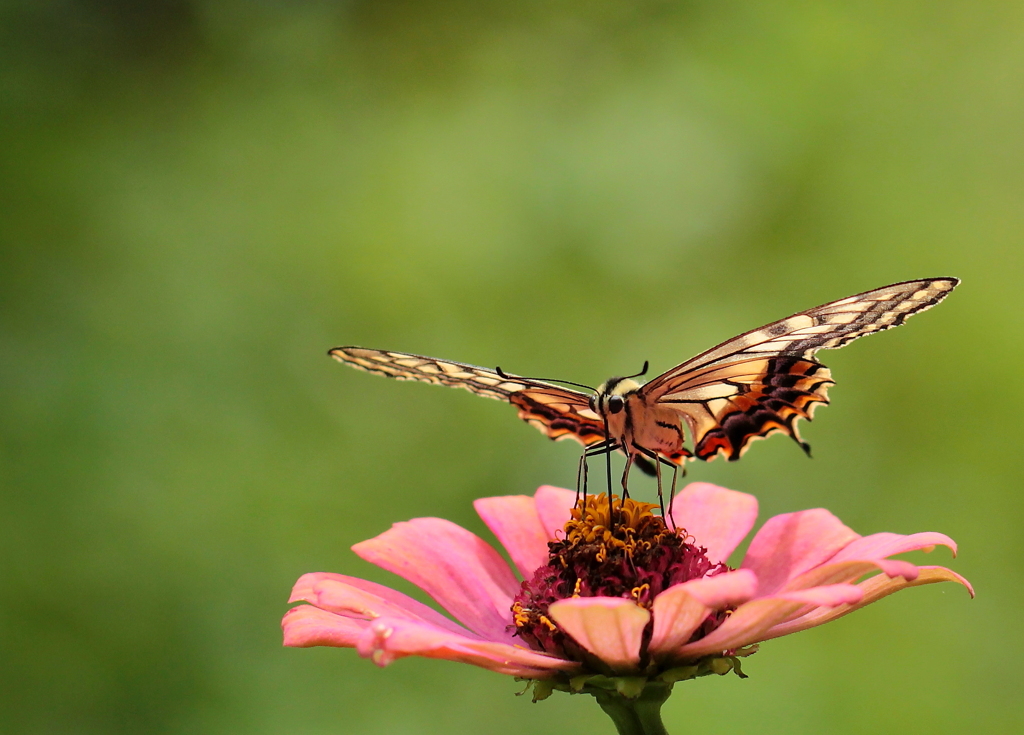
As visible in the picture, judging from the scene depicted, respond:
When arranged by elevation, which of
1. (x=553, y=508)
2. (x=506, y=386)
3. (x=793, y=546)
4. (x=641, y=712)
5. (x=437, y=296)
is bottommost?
(x=641, y=712)

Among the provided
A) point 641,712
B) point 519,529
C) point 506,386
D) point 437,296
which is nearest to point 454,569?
point 519,529

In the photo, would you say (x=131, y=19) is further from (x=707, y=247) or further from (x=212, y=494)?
(x=707, y=247)

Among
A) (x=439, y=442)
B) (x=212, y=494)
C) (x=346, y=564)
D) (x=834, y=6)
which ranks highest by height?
(x=834, y=6)

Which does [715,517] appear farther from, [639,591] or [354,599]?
[354,599]

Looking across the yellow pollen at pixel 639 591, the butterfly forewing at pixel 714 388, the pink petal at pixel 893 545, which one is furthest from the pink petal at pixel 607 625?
the butterfly forewing at pixel 714 388

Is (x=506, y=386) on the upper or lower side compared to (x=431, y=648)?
upper

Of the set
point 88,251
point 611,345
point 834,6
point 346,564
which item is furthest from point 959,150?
point 88,251
